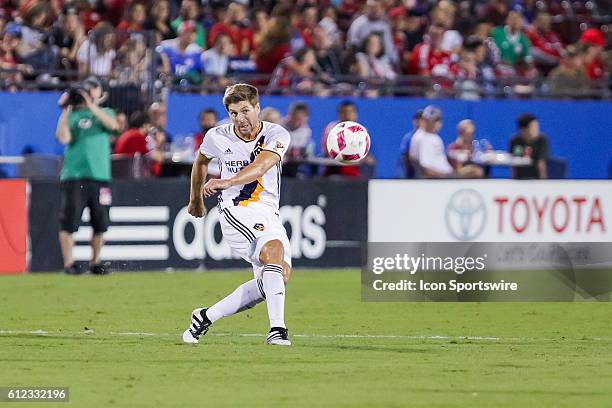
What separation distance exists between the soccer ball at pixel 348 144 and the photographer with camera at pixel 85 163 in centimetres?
549

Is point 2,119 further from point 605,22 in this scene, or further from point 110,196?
point 605,22

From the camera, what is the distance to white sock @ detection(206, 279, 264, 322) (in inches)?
449

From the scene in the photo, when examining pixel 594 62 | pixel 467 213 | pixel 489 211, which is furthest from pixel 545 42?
pixel 467 213

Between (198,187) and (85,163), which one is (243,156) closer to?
(198,187)

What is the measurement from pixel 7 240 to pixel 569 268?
7.54m

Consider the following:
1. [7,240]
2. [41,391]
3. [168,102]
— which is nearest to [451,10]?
[168,102]

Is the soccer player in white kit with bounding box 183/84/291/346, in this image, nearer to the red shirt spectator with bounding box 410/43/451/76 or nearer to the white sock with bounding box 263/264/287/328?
the white sock with bounding box 263/264/287/328

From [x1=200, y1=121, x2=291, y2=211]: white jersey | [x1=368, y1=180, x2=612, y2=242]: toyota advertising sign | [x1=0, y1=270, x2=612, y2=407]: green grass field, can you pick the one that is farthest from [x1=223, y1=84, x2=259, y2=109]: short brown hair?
[x1=368, y1=180, x2=612, y2=242]: toyota advertising sign

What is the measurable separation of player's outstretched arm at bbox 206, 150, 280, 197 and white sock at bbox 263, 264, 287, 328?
73 centimetres

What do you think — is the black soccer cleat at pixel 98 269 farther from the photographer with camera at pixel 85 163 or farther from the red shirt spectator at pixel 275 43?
the red shirt spectator at pixel 275 43

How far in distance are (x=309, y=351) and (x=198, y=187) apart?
1.61 metres

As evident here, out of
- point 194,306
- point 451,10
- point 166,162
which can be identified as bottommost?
point 194,306

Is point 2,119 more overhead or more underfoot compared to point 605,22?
more underfoot

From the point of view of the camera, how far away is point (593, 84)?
25.2 m
